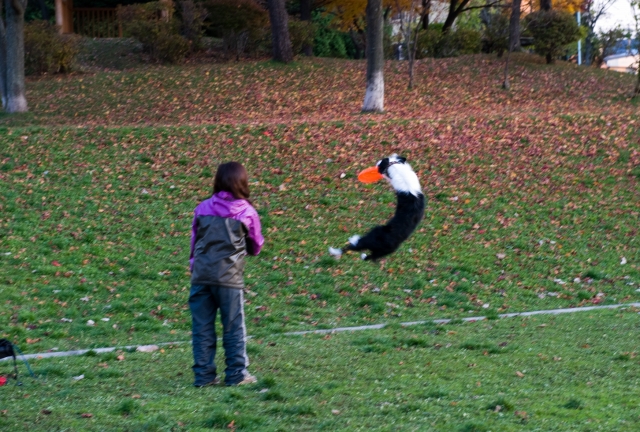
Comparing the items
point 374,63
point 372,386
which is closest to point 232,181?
point 372,386

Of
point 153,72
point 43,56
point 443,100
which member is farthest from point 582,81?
point 43,56

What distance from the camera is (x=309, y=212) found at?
12.5 metres

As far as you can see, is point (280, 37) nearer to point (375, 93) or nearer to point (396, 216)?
point (375, 93)

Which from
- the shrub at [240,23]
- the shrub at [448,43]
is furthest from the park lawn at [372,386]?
the shrub at [448,43]

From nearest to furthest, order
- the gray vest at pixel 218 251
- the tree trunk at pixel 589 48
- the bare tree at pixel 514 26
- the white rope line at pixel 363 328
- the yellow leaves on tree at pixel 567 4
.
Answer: the gray vest at pixel 218 251
the white rope line at pixel 363 328
the bare tree at pixel 514 26
the yellow leaves on tree at pixel 567 4
the tree trunk at pixel 589 48

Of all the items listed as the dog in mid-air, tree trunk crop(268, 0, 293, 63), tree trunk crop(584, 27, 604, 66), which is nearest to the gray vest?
the dog in mid-air

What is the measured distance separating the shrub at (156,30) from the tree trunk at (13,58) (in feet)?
21.1

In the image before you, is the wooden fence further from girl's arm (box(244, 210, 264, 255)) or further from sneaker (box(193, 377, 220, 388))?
sneaker (box(193, 377, 220, 388))

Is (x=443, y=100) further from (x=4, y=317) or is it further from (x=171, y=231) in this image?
(x=4, y=317)

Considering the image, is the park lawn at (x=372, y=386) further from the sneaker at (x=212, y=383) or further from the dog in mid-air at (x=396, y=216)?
the dog in mid-air at (x=396, y=216)

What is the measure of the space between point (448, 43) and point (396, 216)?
22.9 m

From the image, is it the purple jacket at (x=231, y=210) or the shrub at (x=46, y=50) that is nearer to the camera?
the purple jacket at (x=231, y=210)

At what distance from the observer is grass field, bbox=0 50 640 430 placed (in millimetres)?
9156

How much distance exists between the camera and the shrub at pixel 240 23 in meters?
25.5
